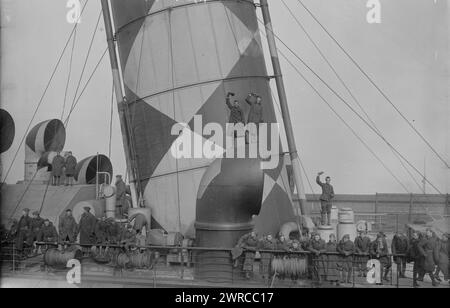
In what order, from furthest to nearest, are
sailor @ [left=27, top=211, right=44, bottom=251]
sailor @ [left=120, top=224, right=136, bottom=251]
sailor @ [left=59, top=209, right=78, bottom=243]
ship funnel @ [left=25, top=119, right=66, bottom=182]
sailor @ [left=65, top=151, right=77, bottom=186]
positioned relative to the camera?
sailor @ [left=65, top=151, right=77, bottom=186] < ship funnel @ [left=25, top=119, right=66, bottom=182] < sailor @ [left=59, top=209, right=78, bottom=243] < sailor @ [left=27, top=211, right=44, bottom=251] < sailor @ [left=120, top=224, right=136, bottom=251]

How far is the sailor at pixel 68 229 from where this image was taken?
30.7ft

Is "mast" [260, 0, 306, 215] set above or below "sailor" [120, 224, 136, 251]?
above

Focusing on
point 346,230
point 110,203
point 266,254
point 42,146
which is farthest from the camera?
point 42,146

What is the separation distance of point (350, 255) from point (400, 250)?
82 centimetres

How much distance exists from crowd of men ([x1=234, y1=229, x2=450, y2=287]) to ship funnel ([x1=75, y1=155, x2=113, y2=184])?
392cm

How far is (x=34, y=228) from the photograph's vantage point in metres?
9.31

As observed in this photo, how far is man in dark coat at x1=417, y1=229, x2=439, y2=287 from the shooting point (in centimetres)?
816

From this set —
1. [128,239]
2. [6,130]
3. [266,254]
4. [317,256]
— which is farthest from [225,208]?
[6,130]

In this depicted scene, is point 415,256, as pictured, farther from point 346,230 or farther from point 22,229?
point 22,229

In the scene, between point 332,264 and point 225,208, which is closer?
point 225,208

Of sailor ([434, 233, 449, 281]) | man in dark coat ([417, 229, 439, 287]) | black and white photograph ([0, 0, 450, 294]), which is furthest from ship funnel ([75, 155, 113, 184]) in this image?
sailor ([434, 233, 449, 281])

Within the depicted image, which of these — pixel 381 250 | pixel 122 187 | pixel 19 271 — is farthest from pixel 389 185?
pixel 19 271

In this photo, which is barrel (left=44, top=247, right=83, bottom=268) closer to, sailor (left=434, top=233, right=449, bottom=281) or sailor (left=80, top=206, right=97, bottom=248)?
sailor (left=80, top=206, right=97, bottom=248)

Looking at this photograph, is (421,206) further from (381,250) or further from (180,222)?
(180,222)
